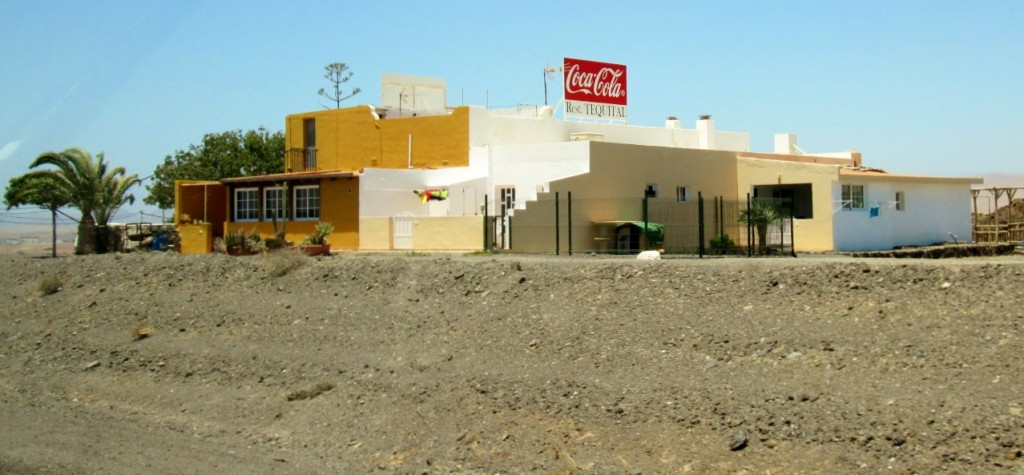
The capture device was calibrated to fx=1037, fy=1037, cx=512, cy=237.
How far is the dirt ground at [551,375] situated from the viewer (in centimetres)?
1227

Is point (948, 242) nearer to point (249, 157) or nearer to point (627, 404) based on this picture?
point (627, 404)

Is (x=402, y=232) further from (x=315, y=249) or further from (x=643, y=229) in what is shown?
(x=643, y=229)

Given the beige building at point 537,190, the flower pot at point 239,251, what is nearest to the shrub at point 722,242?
the beige building at point 537,190

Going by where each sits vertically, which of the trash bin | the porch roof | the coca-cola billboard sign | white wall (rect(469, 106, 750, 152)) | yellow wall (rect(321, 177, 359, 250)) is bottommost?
the trash bin

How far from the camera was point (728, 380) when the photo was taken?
13.9 metres

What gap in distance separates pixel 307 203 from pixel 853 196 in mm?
19716

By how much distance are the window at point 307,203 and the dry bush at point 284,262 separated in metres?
12.9

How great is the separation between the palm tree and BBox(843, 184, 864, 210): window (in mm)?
5606

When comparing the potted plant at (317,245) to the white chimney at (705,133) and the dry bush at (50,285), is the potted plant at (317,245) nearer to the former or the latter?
the dry bush at (50,285)

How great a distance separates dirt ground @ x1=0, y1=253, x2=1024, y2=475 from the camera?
12266 mm

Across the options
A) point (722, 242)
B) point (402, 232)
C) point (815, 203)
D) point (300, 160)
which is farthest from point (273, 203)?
point (815, 203)

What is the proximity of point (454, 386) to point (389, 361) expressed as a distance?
2278 mm

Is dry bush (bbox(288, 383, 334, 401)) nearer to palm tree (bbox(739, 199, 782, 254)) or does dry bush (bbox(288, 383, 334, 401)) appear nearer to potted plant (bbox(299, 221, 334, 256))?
potted plant (bbox(299, 221, 334, 256))

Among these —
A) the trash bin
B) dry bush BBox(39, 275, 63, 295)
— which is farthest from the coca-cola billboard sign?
dry bush BBox(39, 275, 63, 295)
